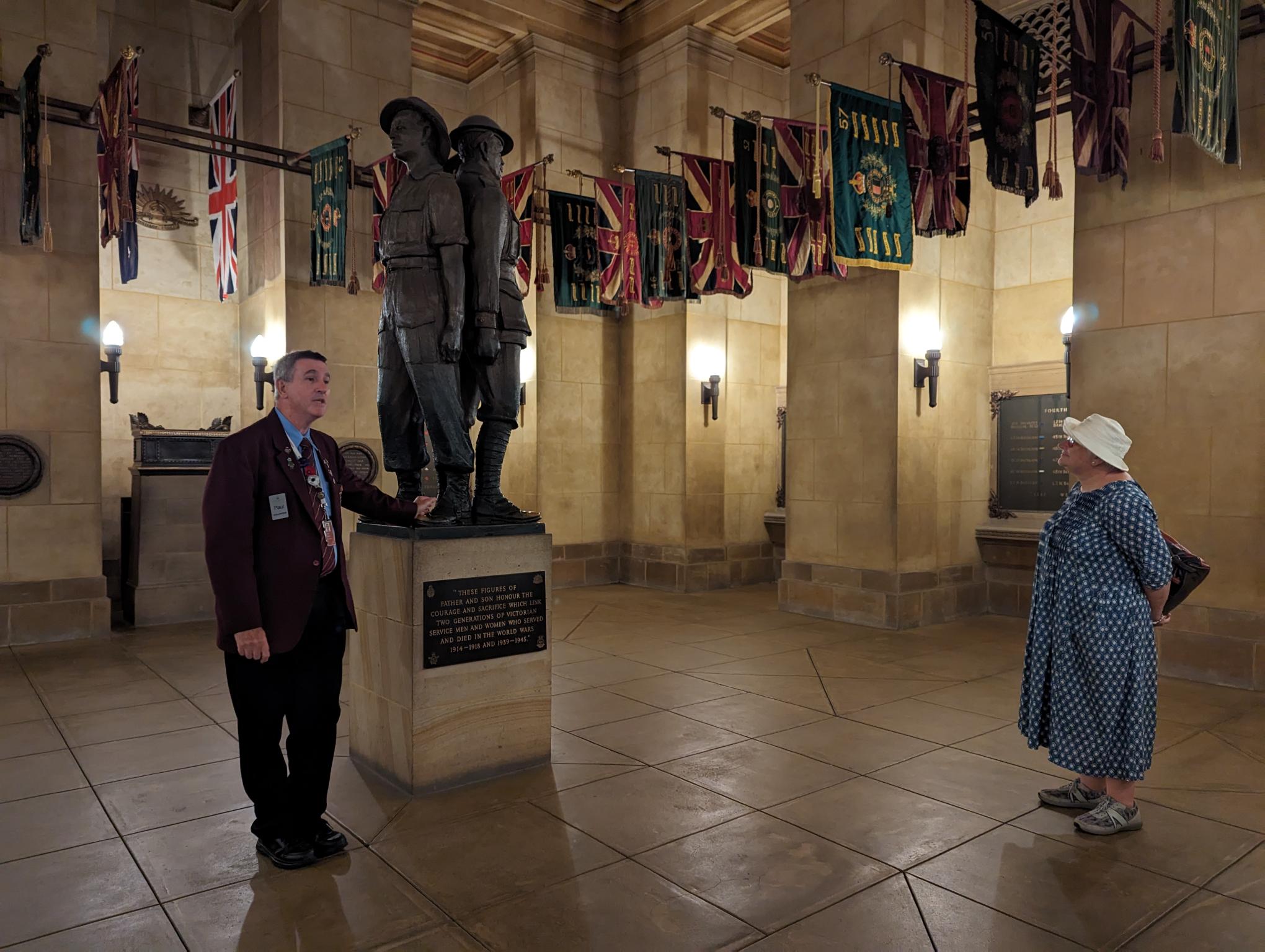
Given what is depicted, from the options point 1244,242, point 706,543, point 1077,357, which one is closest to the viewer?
point 1244,242

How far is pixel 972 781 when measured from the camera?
4562 millimetres

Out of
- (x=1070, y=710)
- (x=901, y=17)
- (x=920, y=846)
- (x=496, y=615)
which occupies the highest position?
(x=901, y=17)

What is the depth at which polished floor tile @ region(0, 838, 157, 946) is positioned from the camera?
3.10m

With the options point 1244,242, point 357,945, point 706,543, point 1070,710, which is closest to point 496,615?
point 357,945

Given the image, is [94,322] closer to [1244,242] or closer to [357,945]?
[357,945]

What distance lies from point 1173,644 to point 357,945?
6740mm

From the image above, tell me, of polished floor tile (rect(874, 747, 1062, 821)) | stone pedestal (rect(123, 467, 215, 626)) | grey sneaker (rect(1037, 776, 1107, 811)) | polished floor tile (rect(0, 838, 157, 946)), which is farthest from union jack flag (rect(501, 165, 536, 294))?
grey sneaker (rect(1037, 776, 1107, 811))

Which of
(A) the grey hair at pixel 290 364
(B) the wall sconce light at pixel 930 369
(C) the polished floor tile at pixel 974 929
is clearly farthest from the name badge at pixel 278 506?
(B) the wall sconce light at pixel 930 369

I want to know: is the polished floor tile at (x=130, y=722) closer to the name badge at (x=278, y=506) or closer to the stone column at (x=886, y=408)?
the name badge at (x=278, y=506)

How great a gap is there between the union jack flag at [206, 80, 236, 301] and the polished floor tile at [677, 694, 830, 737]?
763 centimetres

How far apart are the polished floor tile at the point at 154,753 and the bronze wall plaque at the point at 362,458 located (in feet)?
16.9

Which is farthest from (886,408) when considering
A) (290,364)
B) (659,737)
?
(290,364)

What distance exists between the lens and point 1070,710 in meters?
3.92

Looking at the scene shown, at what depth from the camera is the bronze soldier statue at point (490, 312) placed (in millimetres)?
4590
